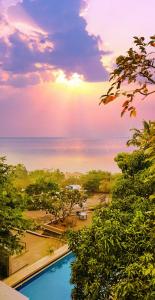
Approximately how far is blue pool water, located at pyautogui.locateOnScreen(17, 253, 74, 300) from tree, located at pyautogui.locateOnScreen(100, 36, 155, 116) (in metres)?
8.87

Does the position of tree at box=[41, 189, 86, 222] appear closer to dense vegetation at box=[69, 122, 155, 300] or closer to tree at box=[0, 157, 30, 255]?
Result: tree at box=[0, 157, 30, 255]

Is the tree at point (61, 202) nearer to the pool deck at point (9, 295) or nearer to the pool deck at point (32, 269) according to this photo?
the pool deck at point (32, 269)

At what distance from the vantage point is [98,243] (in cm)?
626

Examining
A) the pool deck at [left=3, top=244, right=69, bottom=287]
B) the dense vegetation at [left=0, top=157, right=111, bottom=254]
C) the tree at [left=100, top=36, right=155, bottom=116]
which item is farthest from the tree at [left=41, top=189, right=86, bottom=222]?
the tree at [left=100, top=36, right=155, bottom=116]

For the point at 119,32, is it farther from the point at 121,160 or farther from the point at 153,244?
the point at 121,160

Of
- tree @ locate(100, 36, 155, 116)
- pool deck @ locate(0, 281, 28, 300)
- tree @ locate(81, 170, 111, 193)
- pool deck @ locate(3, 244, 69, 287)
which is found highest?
tree @ locate(100, 36, 155, 116)

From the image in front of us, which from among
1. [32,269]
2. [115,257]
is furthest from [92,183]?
[115,257]

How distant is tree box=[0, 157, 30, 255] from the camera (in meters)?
9.23

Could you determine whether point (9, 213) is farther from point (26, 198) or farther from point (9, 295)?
point (9, 295)

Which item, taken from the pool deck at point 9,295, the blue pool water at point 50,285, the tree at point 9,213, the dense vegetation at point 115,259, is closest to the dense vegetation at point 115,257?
the dense vegetation at point 115,259

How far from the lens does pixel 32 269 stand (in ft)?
35.6

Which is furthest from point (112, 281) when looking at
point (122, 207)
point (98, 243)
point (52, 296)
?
point (52, 296)

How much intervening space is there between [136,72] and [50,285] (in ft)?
31.5

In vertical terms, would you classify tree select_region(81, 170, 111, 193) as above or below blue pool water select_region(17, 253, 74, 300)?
above
